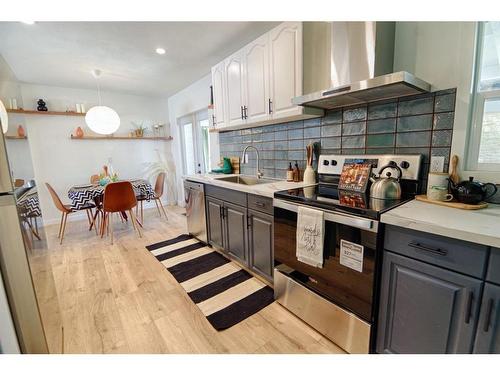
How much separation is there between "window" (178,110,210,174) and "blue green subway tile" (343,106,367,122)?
259 centimetres

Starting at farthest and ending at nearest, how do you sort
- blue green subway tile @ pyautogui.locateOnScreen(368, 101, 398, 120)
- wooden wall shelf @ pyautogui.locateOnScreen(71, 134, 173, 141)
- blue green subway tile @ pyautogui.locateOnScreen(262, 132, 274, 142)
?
wooden wall shelf @ pyautogui.locateOnScreen(71, 134, 173, 141)
blue green subway tile @ pyautogui.locateOnScreen(262, 132, 274, 142)
blue green subway tile @ pyautogui.locateOnScreen(368, 101, 398, 120)

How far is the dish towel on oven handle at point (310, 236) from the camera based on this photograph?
1.32m

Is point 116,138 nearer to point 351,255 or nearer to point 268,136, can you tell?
point 268,136

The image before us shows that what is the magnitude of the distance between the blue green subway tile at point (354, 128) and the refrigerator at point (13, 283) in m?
2.02

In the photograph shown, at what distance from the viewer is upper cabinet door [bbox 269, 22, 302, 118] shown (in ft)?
5.83

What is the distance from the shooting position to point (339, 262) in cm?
128

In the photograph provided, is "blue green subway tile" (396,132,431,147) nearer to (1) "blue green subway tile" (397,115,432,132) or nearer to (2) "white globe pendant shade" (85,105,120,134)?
(1) "blue green subway tile" (397,115,432,132)

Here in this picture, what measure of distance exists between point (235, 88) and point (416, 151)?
1803mm

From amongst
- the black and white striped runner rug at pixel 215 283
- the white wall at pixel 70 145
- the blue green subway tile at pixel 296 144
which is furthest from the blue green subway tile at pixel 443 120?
the white wall at pixel 70 145

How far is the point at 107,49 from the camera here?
2467 mm

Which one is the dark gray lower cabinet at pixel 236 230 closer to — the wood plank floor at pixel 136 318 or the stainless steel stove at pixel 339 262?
the stainless steel stove at pixel 339 262

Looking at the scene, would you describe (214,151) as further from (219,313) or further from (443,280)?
(443,280)

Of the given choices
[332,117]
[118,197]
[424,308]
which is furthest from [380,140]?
[118,197]

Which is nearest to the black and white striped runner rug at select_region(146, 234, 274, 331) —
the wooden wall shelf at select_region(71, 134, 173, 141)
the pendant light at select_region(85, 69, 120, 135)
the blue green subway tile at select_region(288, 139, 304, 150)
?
the blue green subway tile at select_region(288, 139, 304, 150)
